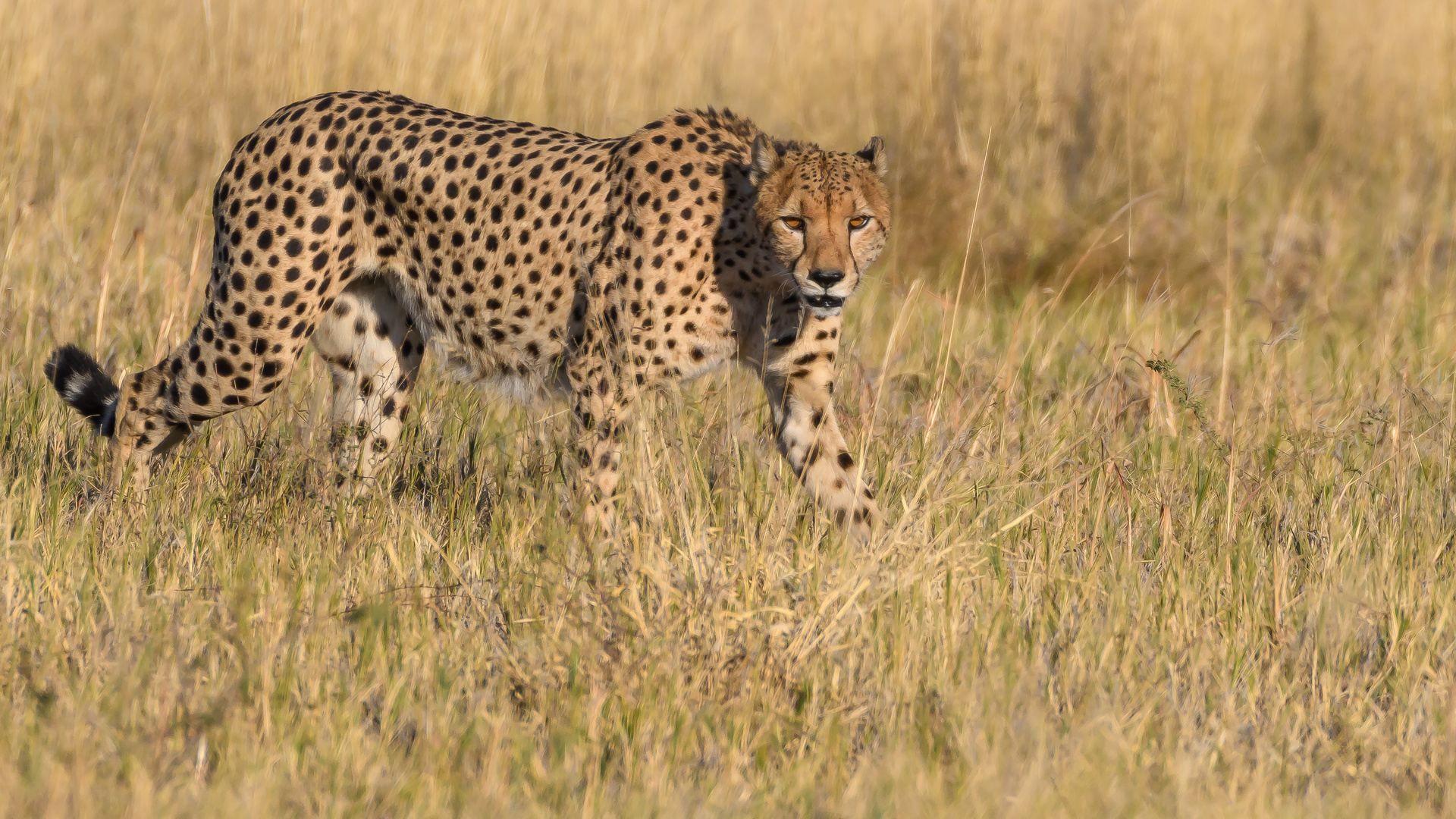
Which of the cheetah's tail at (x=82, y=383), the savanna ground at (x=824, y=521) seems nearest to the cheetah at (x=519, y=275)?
the cheetah's tail at (x=82, y=383)

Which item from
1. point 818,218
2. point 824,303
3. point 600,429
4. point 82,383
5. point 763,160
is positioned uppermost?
point 763,160

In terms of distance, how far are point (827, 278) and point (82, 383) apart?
192 cm

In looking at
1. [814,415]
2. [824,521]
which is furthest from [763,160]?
[824,521]

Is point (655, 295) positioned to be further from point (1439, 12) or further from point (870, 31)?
point (1439, 12)

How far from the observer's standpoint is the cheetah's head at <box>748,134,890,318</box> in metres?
3.39

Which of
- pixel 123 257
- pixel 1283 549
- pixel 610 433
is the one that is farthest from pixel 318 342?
pixel 1283 549

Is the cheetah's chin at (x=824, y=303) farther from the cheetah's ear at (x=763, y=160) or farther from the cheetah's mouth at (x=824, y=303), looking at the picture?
the cheetah's ear at (x=763, y=160)

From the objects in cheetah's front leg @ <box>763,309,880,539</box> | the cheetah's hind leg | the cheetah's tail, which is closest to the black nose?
cheetah's front leg @ <box>763,309,880,539</box>

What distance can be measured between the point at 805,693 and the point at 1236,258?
167 inches

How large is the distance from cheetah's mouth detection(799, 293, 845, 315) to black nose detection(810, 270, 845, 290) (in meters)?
0.03

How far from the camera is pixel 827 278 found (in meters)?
3.36

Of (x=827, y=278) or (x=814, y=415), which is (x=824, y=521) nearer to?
(x=814, y=415)

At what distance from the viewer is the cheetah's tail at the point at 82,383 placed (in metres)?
3.88

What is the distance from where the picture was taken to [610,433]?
11.5ft
